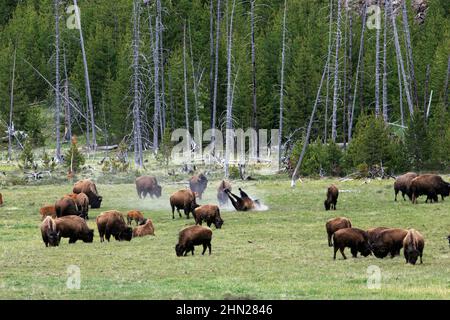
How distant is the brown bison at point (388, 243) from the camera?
23703mm

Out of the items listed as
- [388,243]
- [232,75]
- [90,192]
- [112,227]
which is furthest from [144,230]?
[232,75]

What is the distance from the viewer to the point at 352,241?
24.0 meters

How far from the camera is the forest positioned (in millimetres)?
62500

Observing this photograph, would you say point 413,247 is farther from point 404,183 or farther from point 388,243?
point 404,183

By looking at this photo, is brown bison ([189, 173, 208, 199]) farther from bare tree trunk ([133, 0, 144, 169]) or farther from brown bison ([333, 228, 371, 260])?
brown bison ([333, 228, 371, 260])

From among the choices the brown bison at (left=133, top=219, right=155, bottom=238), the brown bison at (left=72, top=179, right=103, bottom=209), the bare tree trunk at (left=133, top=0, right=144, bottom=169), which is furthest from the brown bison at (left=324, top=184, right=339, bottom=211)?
the bare tree trunk at (left=133, top=0, right=144, bottom=169)

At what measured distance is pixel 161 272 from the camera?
71.4ft

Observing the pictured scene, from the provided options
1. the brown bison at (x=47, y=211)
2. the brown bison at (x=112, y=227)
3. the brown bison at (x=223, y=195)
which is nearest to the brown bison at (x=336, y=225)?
the brown bison at (x=112, y=227)

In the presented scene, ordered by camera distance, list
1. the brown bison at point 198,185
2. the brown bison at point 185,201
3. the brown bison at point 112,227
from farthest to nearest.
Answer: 1. the brown bison at point 198,185
2. the brown bison at point 185,201
3. the brown bison at point 112,227

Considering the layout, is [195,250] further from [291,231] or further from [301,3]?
[301,3]

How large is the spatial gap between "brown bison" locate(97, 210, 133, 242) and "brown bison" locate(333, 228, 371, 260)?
748 centimetres

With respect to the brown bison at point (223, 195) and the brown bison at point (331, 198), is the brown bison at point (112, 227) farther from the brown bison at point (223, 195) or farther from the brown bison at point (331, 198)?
the brown bison at point (223, 195)

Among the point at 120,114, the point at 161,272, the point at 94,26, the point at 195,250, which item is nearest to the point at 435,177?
the point at 195,250

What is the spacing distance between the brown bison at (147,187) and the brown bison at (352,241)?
2071cm
